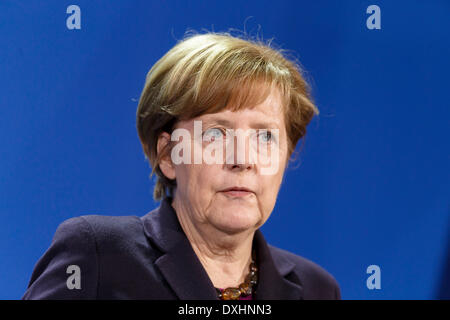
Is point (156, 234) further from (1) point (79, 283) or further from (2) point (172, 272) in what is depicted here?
(1) point (79, 283)

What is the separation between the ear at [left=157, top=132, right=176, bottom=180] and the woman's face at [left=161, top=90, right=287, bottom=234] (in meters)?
0.05

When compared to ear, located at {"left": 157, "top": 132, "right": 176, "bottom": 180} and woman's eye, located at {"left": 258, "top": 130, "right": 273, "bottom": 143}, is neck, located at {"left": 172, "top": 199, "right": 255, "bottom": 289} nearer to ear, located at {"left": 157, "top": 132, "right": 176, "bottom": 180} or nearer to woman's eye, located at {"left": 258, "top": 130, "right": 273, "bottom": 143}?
ear, located at {"left": 157, "top": 132, "right": 176, "bottom": 180}

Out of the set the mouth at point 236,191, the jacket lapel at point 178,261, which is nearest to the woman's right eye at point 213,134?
the mouth at point 236,191

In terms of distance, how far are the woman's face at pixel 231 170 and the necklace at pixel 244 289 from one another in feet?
0.49

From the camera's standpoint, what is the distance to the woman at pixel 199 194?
48.6 inches

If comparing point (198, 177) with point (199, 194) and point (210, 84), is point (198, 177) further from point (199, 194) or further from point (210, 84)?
point (210, 84)

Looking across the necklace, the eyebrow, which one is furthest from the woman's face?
the necklace

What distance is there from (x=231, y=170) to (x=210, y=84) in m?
0.20

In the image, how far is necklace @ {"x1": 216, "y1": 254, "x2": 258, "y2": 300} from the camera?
1318mm

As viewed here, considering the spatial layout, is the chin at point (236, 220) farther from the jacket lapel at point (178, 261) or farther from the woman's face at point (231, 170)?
the jacket lapel at point (178, 261)
